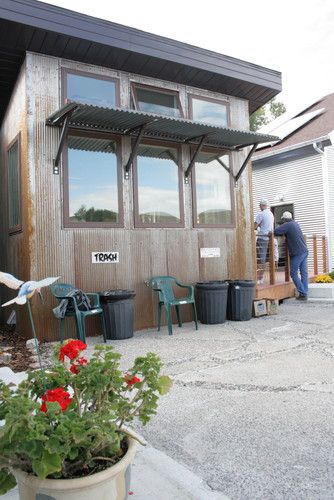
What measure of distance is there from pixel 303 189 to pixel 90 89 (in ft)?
26.2

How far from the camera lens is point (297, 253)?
881cm

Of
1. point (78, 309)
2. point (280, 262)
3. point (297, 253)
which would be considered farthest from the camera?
point (280, 262)

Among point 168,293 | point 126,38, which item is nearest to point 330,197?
point 168,293

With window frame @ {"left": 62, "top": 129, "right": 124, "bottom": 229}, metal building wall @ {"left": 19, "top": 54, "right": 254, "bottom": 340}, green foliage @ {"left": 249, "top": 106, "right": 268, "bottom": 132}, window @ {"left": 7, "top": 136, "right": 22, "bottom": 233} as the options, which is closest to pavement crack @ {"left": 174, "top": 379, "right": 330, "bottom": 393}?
metal building wall @ {"left": 19, "top": 54, "right": 254, "bottom": 340}

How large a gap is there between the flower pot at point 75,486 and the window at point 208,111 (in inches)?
251

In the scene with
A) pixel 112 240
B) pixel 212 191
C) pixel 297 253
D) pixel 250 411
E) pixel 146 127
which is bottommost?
pixel 250 411

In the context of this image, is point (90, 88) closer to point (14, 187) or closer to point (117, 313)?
point (14, 187)

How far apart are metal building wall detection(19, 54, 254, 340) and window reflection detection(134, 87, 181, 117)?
181 millimetres

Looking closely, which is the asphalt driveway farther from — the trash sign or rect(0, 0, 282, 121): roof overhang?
rect(0, 0, 282, 121): roof overhang

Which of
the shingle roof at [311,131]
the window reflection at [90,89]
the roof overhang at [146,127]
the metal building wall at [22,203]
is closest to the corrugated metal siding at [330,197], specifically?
the shingle roof at [311,131]

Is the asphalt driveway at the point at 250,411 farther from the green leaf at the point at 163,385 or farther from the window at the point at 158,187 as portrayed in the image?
the window at the point at 158,187

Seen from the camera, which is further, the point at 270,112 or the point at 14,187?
the point at 270,112

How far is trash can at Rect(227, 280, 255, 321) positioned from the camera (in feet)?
23.0

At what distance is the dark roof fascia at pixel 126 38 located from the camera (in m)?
5.32
